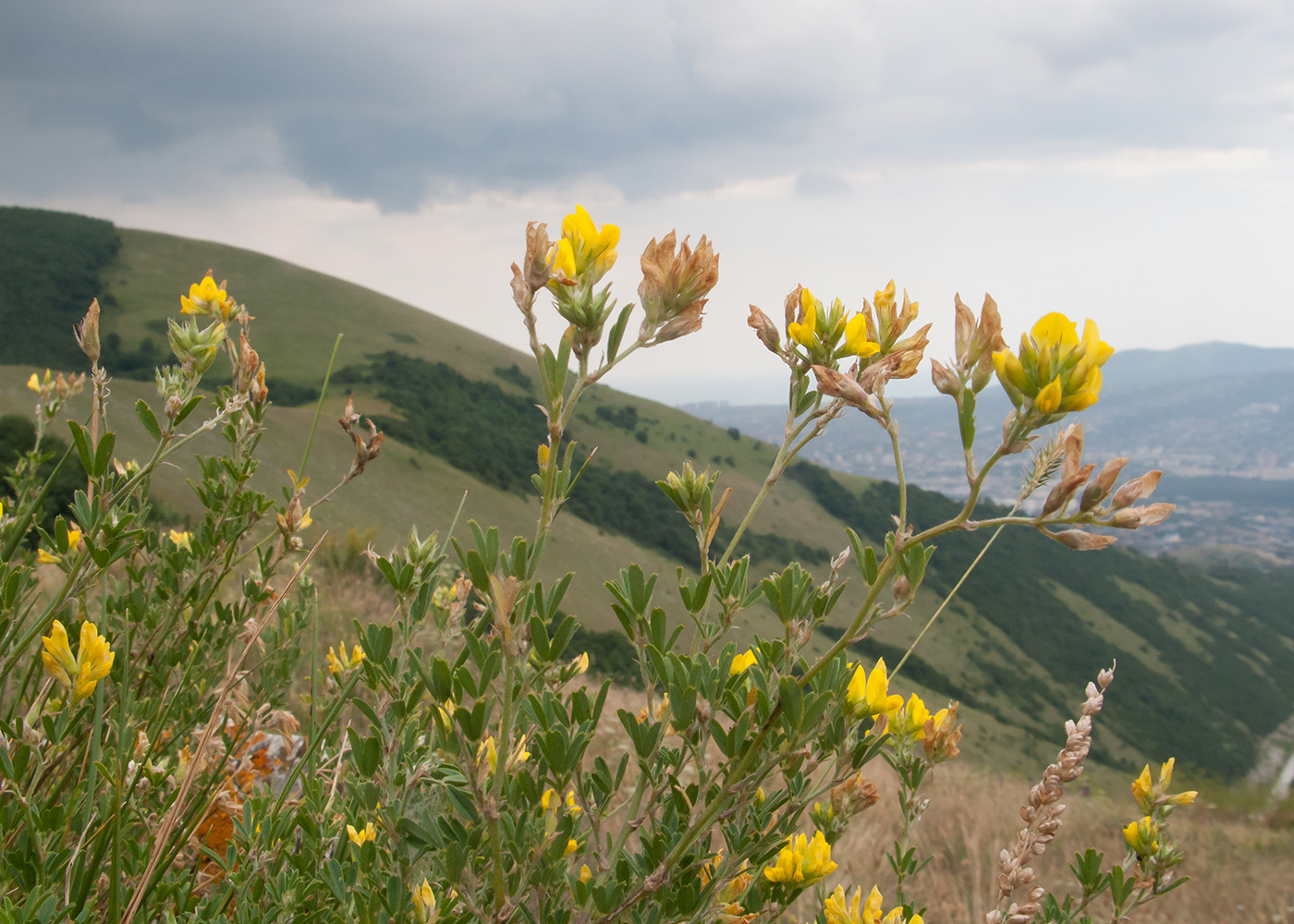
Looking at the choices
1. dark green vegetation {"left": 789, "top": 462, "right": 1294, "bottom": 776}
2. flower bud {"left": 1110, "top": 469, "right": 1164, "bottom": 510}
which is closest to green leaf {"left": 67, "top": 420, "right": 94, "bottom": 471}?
flower bud {"left": 1110, "top": 469, "right": 1164, "bottom": 510}

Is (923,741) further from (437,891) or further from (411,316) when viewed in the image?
(411,316)

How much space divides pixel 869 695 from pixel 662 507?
68.8 metres

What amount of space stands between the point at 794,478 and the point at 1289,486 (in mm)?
171842

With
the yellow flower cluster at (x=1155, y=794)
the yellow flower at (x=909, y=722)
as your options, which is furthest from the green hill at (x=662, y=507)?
the yellow flower at (x=909, y=722)

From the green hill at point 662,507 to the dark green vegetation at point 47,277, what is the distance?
281mm

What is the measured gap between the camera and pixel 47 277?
262 feet

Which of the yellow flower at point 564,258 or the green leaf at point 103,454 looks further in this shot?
the green leaf at point 103,454

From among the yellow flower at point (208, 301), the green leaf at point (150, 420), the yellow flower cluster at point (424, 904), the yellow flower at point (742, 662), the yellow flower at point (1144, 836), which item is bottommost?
the yellow flower cluster at point (424, 904)

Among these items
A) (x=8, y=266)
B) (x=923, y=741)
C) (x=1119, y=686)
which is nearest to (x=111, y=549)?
(x=923, y=741)

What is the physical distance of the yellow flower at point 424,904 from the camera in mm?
1046

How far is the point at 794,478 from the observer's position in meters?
87.7

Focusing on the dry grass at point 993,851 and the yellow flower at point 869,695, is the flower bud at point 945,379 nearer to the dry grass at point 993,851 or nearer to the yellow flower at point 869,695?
the yellow flower at point 869,695

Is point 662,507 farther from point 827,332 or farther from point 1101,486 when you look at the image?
point 1101,486

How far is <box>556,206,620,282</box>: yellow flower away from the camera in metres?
1.02
